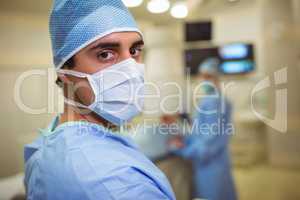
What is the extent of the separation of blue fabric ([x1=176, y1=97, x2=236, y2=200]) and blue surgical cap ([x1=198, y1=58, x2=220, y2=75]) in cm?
13

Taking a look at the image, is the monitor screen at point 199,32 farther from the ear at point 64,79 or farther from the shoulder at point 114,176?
the shoulder at point 114,176

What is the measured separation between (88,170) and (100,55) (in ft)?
0.91

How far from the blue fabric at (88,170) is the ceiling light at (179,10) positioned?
71cm

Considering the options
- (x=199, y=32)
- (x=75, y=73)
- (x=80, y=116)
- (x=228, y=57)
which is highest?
(x=199, y=32)

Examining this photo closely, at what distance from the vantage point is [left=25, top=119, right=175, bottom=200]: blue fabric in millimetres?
575

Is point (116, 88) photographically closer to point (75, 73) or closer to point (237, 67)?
point (75, 73)

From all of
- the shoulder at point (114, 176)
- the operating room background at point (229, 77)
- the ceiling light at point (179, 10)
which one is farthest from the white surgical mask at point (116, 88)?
the ceiling light at point (179, 10)

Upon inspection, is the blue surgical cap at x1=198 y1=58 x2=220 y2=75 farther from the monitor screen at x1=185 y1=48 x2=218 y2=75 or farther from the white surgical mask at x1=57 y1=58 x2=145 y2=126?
the white surgical mask at x1=57 y1=58 x2=145 y2=126

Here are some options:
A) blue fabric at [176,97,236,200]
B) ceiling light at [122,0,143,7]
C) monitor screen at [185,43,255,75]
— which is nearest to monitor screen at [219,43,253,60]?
monitor screen at [185,43,255,75]

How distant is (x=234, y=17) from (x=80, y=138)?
912mm

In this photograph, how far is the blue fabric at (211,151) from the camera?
3.68ft

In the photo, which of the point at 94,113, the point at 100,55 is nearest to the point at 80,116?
the point at 94,113

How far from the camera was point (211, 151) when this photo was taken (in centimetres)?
121

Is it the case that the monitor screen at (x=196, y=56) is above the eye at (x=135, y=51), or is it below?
above
